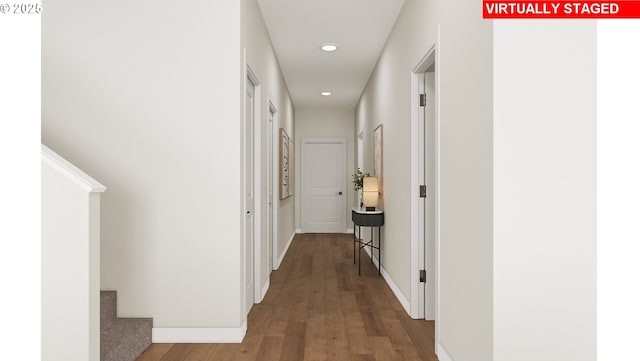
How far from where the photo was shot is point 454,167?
2336 mm

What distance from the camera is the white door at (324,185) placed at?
350 inches

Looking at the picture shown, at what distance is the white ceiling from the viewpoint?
3.83 metres

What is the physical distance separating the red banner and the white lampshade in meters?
3.21

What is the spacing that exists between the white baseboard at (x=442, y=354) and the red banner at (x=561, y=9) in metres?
1.83

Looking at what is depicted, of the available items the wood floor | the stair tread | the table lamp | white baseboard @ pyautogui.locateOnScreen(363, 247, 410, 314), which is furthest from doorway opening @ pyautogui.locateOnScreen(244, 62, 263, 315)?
the table lamp

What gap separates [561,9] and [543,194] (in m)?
0.82

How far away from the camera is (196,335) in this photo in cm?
286

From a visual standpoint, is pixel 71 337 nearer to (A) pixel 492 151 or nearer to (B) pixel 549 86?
(A) pixel 492 151

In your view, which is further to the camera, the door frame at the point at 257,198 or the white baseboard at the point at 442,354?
the door frame at the point at 257,198

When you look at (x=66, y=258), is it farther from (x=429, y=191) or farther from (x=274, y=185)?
(x=274, y=185)

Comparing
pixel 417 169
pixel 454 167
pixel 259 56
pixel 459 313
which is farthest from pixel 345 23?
pixel 459 313

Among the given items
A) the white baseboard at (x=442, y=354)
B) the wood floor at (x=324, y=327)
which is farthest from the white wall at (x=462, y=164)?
the wood floor at (x=324, y=327)

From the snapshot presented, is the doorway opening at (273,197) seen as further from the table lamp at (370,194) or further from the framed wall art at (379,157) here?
the framed wall art at (379,157)
